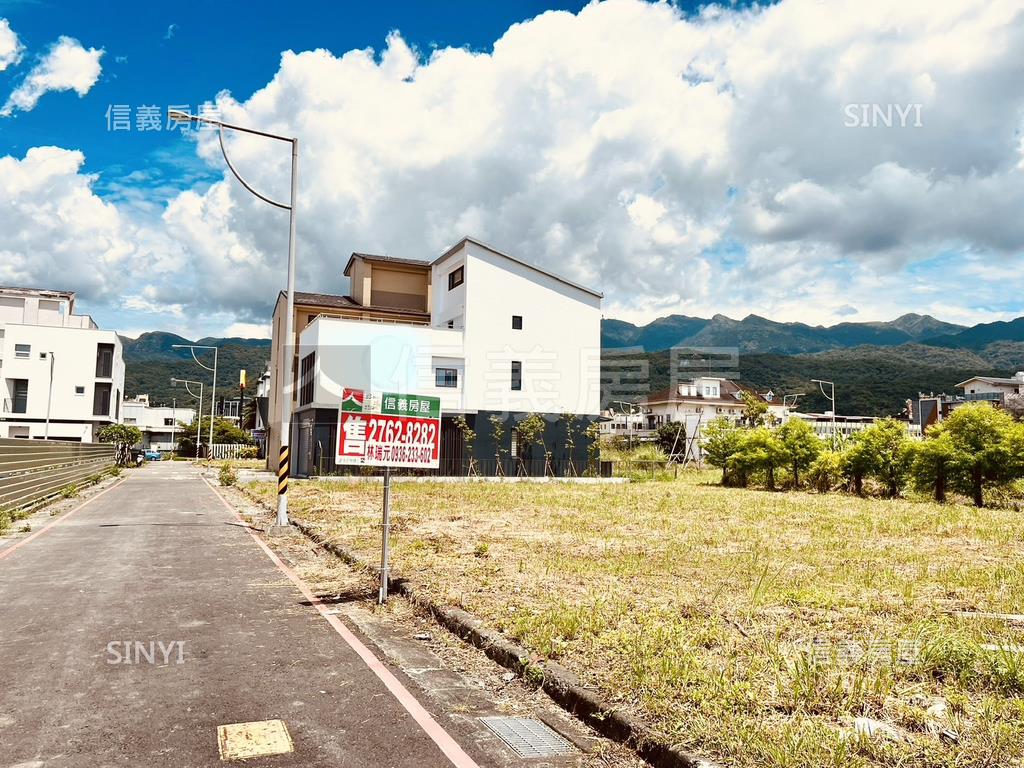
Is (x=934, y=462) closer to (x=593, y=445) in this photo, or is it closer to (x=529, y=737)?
(x=593, y=445)

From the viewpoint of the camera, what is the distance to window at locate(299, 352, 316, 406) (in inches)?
1368

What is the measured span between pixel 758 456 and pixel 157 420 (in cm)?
9241

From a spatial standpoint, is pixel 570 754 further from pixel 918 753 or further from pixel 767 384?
pixel 767 384

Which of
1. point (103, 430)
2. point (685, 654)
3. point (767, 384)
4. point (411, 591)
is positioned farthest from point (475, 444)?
point (767, 384)

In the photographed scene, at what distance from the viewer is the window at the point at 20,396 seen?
197 feet

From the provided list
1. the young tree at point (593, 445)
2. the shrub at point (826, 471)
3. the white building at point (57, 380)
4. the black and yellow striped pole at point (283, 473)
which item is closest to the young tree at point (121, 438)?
the white building at point (57, 380)

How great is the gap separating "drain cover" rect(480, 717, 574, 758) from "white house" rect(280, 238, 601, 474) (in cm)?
2883

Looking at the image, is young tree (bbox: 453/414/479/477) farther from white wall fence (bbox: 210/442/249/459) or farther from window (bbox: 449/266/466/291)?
white wall fence (bbox: 210/442/249/459)

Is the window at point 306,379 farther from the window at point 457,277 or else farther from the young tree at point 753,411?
the young tree at point 753,411

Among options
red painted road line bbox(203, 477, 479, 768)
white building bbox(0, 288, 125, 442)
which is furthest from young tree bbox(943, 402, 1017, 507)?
white building bbox(0, 288, 125, 442)

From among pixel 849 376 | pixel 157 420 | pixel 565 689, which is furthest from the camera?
pixel 849 376

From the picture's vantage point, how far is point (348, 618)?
738cm

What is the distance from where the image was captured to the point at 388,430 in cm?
800

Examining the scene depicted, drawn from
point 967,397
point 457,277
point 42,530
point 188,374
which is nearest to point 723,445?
point 457,277
